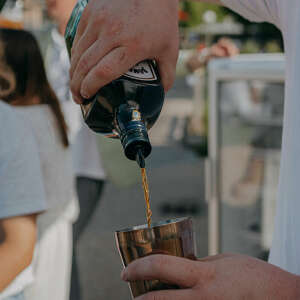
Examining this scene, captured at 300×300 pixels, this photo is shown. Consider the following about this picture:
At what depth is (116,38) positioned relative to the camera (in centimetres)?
85

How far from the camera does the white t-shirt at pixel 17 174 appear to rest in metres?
1.69

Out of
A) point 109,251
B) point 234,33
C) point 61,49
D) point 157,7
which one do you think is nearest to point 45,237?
point 61,49

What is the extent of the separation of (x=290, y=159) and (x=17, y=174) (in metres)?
1.08

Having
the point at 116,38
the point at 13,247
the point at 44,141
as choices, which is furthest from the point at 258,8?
the point at 44,141

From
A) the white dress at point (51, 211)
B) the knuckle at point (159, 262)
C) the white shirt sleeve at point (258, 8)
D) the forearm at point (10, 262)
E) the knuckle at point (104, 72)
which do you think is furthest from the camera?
the white dress at point (51, 211)

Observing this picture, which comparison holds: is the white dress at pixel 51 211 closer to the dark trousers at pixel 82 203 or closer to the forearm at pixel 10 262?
the forearm at pixel 10 262

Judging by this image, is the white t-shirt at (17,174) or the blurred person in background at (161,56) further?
the white t-shirt at (17,174)

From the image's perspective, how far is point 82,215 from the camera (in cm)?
303

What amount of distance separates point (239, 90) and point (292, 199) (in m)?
2.47

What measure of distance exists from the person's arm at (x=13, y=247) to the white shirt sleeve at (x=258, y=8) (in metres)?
1.05

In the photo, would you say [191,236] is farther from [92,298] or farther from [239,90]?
[92,298]

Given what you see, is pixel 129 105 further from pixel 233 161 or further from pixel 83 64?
pixel 233 161

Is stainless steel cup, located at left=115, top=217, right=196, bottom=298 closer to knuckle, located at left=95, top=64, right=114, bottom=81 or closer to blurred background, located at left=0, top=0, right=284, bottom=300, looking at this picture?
knuckle, located at left=95, top=64, right=114, bottom=81

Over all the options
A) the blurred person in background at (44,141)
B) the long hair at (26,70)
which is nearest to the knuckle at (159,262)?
the blurred person in background at (44,141)
